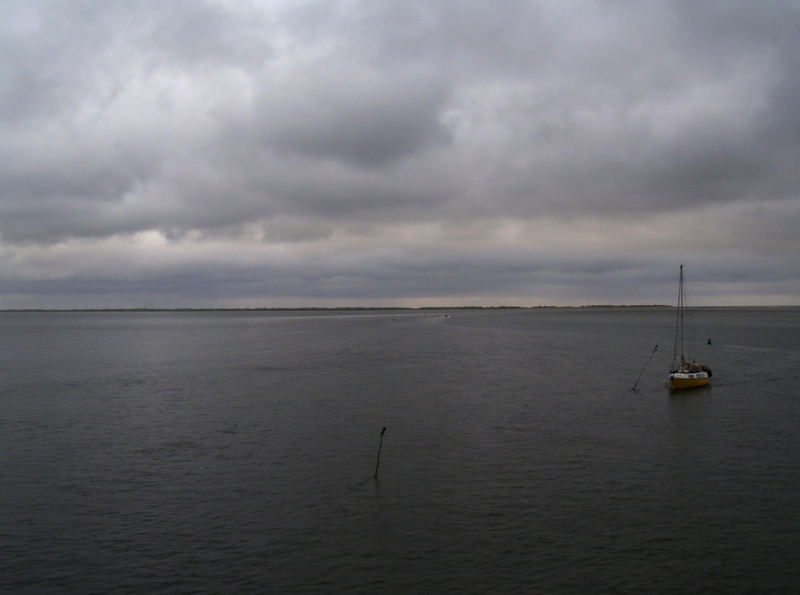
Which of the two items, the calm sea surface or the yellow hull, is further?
the yellow hull

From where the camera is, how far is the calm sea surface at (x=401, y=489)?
2231 centimetres

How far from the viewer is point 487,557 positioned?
23188 mm

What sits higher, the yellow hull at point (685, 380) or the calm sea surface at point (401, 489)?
the yellow hull at point (685, 380)

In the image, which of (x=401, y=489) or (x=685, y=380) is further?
(x=685, y=380)

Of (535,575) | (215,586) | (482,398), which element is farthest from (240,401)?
(535,575)

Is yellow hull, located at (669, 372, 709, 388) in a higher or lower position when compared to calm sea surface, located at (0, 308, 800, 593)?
higher

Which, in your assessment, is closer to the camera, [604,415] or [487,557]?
[487,557]

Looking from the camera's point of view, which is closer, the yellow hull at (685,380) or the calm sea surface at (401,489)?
the calm sea surface at (401,489)

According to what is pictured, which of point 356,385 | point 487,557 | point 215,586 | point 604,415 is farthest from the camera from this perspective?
point 356,385

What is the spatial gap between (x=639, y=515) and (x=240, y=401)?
127 ft

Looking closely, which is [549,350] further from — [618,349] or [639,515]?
[639,515]

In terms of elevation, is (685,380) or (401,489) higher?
(685,380)

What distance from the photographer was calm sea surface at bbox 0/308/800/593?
2231 centimetres

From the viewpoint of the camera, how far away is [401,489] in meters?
30.8
